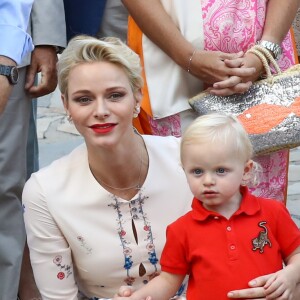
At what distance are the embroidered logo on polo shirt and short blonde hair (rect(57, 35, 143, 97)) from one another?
24.1 inches

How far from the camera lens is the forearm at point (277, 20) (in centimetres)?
317

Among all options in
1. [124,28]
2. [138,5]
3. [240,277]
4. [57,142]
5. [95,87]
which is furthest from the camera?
[57,142]

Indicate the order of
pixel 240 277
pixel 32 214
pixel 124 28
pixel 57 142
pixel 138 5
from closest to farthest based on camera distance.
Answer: pixel 240 277 < pixel 32 214 < pixel 138 5 < pixel 124 28 < pixel 57 142

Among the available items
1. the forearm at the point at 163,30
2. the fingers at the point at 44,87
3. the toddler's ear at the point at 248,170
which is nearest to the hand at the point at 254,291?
the toddler's ear at the point at 248,170

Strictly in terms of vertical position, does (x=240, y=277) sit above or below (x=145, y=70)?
below

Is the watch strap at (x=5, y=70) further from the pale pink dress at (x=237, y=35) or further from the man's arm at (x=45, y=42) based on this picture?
the pale pink dress at (x=237, y=35)

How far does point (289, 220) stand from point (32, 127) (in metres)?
1.47

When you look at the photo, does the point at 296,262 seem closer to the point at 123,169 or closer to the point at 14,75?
the point at 123,169

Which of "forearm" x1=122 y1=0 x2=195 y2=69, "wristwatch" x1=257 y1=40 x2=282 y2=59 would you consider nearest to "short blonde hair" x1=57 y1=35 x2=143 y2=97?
"forearm" x1=122 y1=0 x2=195 y2=69

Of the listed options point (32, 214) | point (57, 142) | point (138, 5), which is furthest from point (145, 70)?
point (57, 142)

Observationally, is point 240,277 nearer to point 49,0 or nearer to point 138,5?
point 138,5

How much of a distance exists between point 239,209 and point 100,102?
531mm

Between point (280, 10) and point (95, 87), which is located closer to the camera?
point (95, 87)

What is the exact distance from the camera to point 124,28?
11.7 ft
